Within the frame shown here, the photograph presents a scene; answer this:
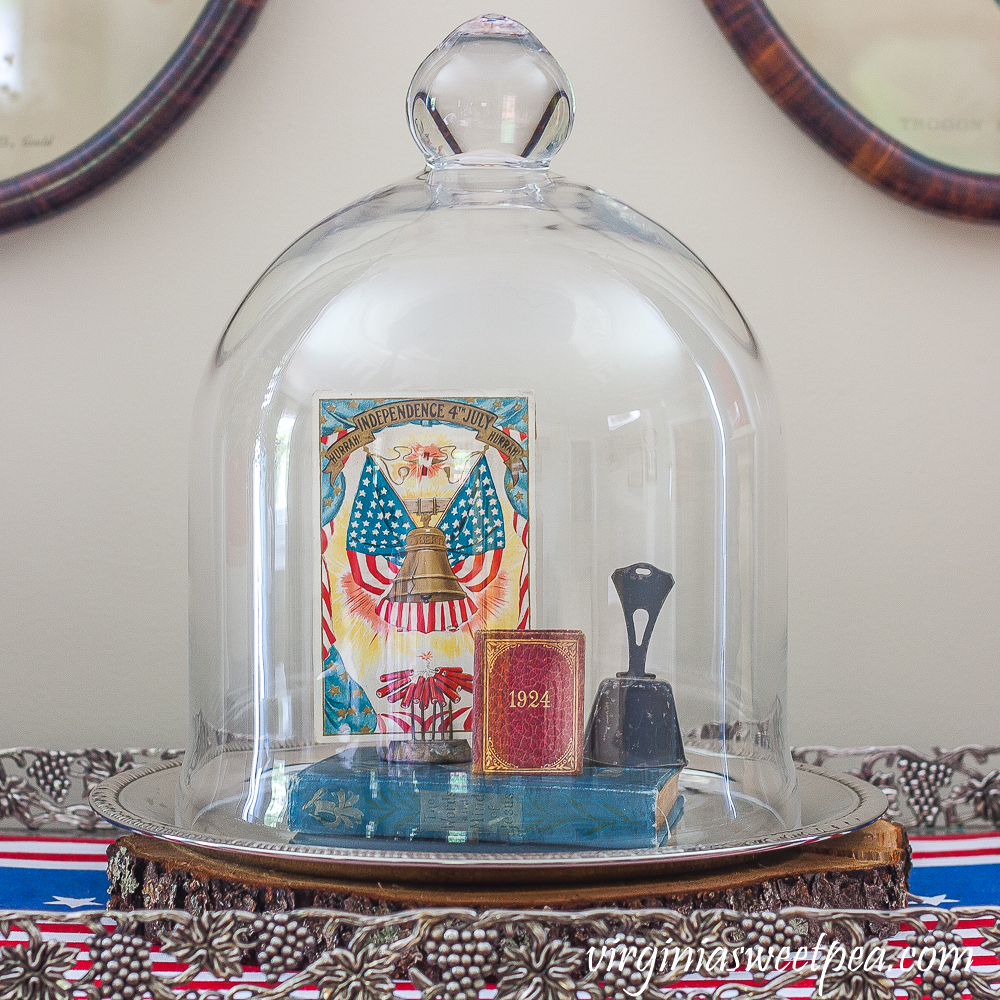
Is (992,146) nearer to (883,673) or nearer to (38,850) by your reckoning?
(883,673)

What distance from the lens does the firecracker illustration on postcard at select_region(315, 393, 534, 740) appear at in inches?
27.5

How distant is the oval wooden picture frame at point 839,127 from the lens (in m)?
1.06

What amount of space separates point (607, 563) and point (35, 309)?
0.68 m

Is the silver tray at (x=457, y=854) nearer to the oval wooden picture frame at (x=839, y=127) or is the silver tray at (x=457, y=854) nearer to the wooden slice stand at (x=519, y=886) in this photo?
the wooden slice stand at (x=519, y=886)

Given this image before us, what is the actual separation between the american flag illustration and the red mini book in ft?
0.16

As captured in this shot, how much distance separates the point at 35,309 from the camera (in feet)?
3.67

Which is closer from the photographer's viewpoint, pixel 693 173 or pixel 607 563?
pixel 607 563

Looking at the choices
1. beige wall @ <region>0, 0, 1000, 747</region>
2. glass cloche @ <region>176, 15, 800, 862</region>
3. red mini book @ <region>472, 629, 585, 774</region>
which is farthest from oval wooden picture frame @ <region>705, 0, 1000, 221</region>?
red mini book @ <region>472, 629, 585, 774</region>

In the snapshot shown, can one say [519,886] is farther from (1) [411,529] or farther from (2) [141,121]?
(2) [141,121]

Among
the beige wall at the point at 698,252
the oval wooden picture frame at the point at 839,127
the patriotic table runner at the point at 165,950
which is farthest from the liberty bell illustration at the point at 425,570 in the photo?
the oval wooden picture frame at the point at 839,127

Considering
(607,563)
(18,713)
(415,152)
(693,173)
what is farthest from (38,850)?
(693,173)

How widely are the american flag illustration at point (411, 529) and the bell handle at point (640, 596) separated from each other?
8 cm

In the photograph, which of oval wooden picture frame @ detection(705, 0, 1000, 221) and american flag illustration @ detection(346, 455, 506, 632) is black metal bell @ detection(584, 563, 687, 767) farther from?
oval wooden picture frame @ detection(705, 0, 1000, 221)
